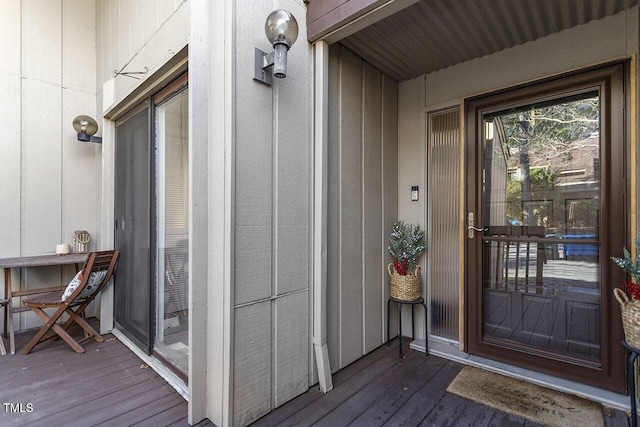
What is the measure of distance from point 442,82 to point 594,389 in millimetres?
2718

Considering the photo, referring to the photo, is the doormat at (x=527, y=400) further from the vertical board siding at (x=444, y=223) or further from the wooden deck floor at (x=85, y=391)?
the wooden deck floor at (x=85, y=391)

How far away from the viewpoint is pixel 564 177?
2379 mm

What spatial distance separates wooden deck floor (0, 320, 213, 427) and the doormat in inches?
70.8

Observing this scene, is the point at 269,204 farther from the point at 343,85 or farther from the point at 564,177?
the point at 564,177

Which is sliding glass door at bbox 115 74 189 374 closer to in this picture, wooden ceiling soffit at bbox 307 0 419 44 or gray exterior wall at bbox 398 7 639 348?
wooden ceiling soffit at bbox 307 0 419 44

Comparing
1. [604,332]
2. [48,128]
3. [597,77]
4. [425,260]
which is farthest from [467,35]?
[48,128]

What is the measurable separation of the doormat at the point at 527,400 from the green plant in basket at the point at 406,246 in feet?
3.18

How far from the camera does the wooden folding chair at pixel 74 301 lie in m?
2.64

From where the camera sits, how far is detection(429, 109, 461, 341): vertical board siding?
9.37ft

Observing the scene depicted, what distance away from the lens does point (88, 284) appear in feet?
8.96

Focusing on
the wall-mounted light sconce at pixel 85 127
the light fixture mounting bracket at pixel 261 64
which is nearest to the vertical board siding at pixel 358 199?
the light fixture mounting bracket at pixel 261 64

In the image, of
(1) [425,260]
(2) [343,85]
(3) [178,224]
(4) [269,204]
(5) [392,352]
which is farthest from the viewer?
(1) [425,260]

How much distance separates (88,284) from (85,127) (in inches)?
69.1

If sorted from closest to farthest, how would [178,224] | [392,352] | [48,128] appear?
[178,224] → [392,352] → [48,128]
